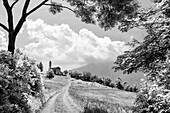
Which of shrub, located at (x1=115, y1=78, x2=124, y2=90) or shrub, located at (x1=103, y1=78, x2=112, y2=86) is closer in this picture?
shrub, located at (x1=115, y1=78, x2=124, y2=90)

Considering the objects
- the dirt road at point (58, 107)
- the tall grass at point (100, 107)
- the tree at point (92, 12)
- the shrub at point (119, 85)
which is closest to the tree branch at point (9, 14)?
the tree at point (92, 12)

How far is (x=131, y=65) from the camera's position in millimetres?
4090

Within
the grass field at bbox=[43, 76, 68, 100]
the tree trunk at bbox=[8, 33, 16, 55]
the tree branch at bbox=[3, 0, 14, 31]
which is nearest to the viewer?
the tree trunk at bbox=[8, 33, 16, 55]

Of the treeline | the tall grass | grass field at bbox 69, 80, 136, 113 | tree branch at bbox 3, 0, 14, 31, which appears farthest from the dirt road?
the treeline

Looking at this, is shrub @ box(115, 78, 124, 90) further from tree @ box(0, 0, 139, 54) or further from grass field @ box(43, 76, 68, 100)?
tree @ box(0, 0, 139, 54)

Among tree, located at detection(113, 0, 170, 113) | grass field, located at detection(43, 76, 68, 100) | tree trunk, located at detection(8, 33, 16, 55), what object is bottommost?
grass field, located at detection(43, 76, 68, 100)

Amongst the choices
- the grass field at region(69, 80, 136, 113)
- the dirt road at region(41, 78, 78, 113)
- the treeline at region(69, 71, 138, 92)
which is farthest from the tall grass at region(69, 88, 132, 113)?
the treeline at region(69, 71, 138, 92)

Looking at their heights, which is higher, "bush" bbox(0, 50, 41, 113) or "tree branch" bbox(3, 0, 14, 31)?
"tree branch" bbox(3, 0, 14, 31)

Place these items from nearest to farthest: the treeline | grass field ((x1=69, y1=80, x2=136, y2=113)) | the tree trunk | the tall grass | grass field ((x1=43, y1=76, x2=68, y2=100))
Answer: the tree trunk < the tall grass < grass field ((x1=69, y1=80, x2=136, y2=113)) < grass field ((x1=43, y1=76, x2=68, y2=100)) < the treeline

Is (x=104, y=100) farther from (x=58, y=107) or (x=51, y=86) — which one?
(x=51, y=86)

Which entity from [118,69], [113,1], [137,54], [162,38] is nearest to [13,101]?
[118,69]

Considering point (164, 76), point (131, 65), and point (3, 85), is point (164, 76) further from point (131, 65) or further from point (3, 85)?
point (3, 85)

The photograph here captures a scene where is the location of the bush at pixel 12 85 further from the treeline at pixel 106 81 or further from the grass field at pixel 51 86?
the treeline at pixel 106 81

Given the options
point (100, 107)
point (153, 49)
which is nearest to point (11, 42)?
point (153, 49)
